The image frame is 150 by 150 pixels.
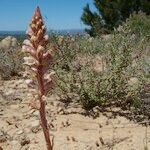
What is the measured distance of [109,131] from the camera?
16.4 feet

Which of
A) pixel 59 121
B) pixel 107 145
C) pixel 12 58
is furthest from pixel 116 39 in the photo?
pixel 12 58

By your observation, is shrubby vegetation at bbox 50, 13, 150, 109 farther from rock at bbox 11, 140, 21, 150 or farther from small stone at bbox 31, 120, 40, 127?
rock at bbox 11, 140, 21, 150

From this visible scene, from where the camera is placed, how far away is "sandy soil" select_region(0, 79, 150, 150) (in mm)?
4660

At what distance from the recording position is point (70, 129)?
514 cm

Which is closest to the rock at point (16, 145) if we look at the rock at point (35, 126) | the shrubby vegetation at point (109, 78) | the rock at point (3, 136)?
the rock at point (3, 136)

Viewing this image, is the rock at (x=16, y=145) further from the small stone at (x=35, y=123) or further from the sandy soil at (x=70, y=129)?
the small stone at (x=35, y=123)

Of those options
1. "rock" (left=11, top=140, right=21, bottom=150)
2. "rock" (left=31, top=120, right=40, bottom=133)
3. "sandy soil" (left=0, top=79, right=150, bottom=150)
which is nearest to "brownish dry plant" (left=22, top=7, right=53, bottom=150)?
"sandy soil" (left=0, top=79, right=150, bottom=150)

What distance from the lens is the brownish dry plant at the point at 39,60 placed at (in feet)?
6.21

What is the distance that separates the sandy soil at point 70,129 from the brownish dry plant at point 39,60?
2.13m

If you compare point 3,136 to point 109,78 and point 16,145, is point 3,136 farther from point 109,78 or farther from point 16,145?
point 109,78

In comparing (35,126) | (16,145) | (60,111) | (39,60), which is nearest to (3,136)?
(16,145)

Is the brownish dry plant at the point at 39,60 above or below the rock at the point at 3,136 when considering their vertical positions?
above

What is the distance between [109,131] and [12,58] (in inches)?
174

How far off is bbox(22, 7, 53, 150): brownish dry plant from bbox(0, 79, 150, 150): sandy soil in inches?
84.0
